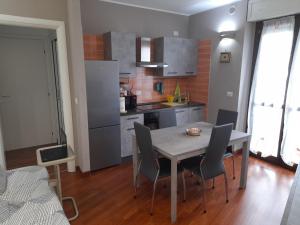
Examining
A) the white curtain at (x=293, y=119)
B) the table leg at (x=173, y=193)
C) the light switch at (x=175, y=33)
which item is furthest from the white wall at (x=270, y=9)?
the table leg at (x=173, y=193)

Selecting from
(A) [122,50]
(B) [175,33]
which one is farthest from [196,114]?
(A) [122,50]

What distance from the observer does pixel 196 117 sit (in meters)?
4.36

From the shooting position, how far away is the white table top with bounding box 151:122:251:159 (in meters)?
2.15

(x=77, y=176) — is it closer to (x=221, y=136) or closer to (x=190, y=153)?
(x=190, y=153)

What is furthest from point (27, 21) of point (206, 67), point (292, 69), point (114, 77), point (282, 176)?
point (282, 176)

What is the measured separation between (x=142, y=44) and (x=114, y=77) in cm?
105

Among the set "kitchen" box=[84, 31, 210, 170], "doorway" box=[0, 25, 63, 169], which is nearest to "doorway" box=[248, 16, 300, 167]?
"kitchen" box=[84, 31, 210, 170]

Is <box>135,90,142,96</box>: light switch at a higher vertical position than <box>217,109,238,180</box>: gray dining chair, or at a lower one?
higher

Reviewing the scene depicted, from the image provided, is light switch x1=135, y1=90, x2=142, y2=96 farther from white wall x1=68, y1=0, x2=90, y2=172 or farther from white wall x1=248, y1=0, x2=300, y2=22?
white wall x1=248, y1=0, x2=300, y2=22

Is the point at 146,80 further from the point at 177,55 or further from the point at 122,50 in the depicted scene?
the point at 122,50

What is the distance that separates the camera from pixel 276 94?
3367 mm

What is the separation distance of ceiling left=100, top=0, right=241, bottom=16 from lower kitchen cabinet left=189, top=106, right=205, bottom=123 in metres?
1.90

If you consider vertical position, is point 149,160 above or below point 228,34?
below

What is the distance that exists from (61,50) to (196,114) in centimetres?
276
